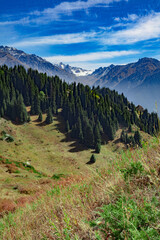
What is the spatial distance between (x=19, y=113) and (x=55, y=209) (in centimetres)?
9413

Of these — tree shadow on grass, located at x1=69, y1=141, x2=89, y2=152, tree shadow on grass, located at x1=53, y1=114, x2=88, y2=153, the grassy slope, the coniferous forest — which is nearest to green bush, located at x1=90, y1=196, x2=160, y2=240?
the grassy slope

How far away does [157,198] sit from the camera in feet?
9.48

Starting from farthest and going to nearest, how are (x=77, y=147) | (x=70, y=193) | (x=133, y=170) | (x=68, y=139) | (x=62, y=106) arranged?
(x=62, y=106)
(x=68, y=139)
(x=77, y=147)
(x=70, y=193)
(x=133, y=170)

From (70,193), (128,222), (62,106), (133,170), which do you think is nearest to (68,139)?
(62,106)

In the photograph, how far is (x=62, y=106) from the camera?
401ft

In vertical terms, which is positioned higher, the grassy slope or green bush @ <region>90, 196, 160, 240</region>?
green bush @ <region>90, 196, 160, 240</region>

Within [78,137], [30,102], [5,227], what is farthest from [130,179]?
[30,102]

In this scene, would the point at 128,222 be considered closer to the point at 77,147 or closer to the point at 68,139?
the point at 77,147

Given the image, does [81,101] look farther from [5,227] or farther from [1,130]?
[5,227]

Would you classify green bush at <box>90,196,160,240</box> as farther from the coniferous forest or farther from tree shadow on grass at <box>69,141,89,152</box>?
the coniferous forest

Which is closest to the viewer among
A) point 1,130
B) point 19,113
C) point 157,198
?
point 157,198

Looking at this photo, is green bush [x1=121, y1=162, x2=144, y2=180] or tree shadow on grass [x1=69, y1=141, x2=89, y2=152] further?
tree shadow on grass [x1=69, y1=141, x2=89, y2=152]

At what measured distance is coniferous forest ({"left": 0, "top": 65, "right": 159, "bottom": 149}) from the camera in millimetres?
93062

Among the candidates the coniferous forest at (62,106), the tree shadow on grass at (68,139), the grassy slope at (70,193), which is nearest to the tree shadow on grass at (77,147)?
the tree shadow on grass at (68,139)
